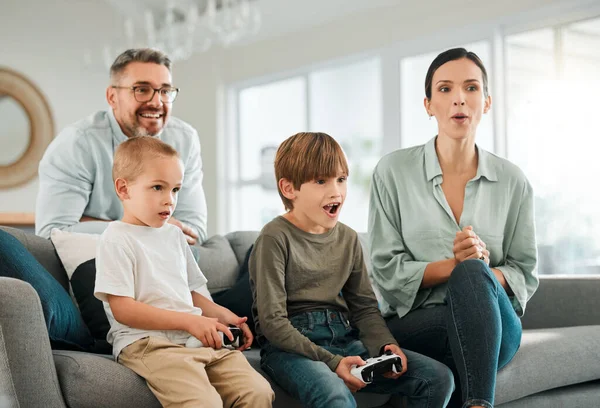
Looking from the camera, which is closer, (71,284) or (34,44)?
(71,284)

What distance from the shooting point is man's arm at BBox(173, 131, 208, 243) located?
2.78 metres

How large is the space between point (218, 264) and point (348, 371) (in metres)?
1.03

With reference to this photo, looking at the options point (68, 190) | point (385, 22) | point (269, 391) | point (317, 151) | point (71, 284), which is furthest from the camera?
point (385, 22)

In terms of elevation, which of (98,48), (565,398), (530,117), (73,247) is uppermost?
(98,48)

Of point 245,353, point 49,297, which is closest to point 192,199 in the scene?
point 245,353

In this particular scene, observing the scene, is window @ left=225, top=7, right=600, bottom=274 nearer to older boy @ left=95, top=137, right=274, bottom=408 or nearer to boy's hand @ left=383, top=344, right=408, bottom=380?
boy's hand @ left=383, top=344, right=408, bottom=380

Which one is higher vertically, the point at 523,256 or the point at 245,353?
the point at 523,256

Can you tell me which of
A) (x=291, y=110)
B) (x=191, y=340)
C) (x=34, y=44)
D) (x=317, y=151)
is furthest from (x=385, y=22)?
(x=191, y=340)

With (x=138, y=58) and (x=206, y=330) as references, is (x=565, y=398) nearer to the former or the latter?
(x=206, y=330)

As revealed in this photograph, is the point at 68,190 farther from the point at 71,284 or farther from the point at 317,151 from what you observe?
the point at 317,151

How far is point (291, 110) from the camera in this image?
263 inches

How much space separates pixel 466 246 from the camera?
1922 millimetres

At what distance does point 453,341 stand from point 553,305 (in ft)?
3.24

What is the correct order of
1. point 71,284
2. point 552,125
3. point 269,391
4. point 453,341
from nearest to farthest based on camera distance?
point 269,391
point 453,341
point 71,284
point 552,125
